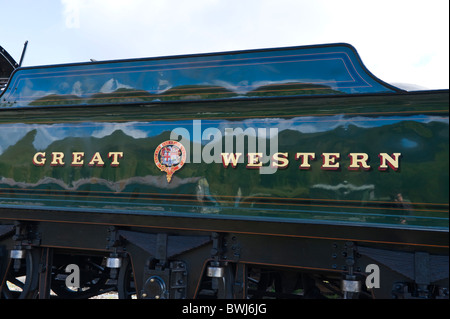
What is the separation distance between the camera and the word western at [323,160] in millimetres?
2791

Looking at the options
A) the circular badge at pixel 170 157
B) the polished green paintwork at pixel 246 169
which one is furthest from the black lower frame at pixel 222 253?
the circular badge at pixel 170 157

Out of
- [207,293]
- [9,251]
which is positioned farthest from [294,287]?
[9,251]

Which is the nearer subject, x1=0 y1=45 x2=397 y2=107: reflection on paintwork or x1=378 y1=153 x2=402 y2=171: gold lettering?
x1=378 y1=153 x2=402 y2=171: gold lettering

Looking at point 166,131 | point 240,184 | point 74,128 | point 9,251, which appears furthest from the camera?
point 9,251

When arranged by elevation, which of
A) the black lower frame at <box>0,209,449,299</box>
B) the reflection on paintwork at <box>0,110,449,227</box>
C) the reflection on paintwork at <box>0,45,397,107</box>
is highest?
the reflection on paintwork at <box>0,45,397,107</box>

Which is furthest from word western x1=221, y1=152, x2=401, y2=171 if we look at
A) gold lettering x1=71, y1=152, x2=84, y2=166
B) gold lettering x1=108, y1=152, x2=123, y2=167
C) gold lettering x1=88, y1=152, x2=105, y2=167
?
gold lettering x1=71, y1=152, x2=84, y2=166

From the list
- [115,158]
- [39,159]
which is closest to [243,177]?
[115,158]

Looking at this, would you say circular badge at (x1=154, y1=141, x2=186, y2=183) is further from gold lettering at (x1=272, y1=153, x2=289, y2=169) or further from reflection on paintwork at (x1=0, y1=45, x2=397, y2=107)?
gold lettering at (x1=272, y1=153, x2=289, y2=169)

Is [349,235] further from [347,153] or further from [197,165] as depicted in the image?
[197,165]

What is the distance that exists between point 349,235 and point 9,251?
3.43 meters

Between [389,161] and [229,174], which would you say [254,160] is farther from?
[389,161]

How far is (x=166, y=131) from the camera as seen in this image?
3389 mm

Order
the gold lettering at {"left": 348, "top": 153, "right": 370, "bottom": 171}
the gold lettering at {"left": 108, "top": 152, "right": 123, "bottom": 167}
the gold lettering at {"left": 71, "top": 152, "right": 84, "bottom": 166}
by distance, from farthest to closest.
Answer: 1. the gold lettering at {"left": 71, "top": 152, "right": 84, "bottom": 166}
2. the gold lettering at {"left": 108, "top": 152, "right": 123, "bottom": 167}
3. the gold lettering at {"left": 348, "top": 153, "right": 370, "bottom": 171}

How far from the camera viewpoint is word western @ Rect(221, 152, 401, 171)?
9.16 feet
